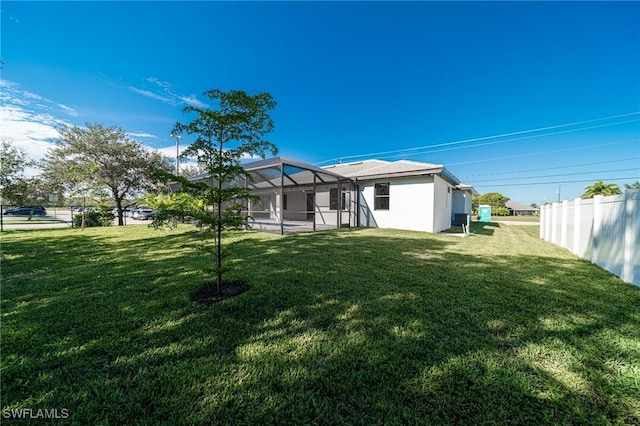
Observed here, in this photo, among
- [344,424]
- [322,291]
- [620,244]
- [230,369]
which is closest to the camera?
[344,424]

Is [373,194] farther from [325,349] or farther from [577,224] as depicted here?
[325,349]

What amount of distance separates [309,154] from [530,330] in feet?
76.4

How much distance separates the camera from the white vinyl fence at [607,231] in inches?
154

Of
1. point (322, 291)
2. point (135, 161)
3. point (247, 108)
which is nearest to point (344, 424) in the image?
point (322, 291)

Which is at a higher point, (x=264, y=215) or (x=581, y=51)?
(x=581, y=51)

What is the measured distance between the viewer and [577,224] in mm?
6363

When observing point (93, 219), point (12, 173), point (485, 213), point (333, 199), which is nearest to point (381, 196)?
point (333, 199)

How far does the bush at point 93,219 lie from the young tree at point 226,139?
53.8 ft

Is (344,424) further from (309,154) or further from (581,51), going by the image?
(309,154)

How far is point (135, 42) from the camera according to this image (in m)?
8.62

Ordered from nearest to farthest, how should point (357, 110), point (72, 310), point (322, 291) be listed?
point (72, 310), point (322, 291), point (357, 110)

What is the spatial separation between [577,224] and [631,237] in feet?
9.99

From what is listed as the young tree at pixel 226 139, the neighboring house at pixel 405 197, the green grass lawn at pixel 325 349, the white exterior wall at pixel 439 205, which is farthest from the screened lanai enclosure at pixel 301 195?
the green grass lawn at pixel 325 349

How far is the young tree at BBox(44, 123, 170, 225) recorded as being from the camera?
56.9ft
